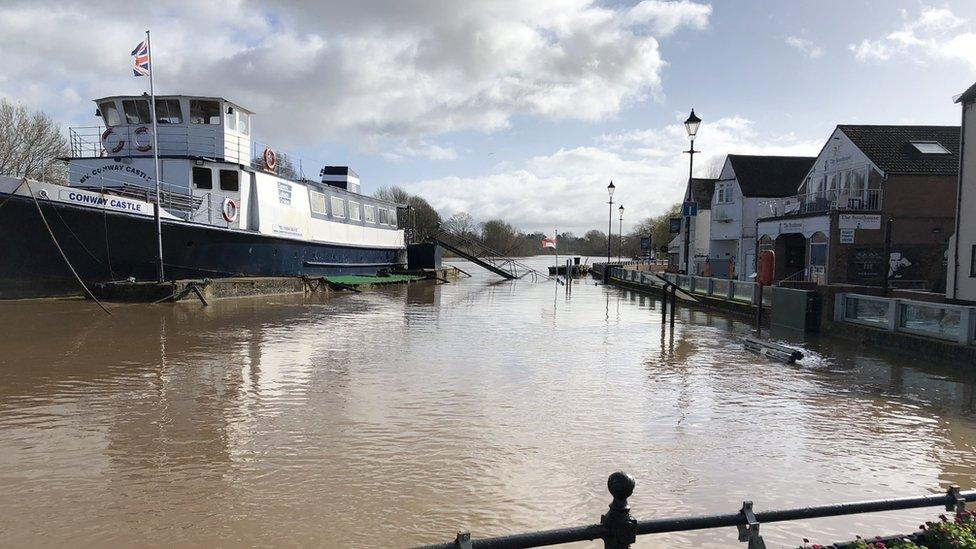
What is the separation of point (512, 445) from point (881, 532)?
3.02m

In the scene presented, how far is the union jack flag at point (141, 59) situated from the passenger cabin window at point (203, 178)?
13.9 feet

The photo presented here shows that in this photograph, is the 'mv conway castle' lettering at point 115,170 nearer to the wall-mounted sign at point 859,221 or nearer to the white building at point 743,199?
the wall-mounted sign at point 859,221

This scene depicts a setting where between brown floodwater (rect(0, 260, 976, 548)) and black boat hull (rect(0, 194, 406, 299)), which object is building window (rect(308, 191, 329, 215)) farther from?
brown floodwater (rect(0, 260, 976, 548))

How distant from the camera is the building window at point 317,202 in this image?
2812 centimetres

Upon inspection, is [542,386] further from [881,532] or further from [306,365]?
[881,532]

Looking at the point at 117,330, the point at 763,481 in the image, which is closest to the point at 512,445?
the point at 763,481

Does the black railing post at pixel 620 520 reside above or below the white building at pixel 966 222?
below

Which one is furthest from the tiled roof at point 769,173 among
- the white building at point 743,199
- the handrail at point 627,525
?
the handrail at point 627,525

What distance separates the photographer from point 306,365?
10.0m

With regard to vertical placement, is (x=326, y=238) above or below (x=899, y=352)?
above

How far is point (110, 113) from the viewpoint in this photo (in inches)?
894

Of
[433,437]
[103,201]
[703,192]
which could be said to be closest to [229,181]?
[103,201]

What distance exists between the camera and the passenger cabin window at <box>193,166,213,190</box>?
74.0 feet

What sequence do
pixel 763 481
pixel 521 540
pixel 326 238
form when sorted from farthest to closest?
pixel 326 238 → pixel 763 481 → pixel 521 540
